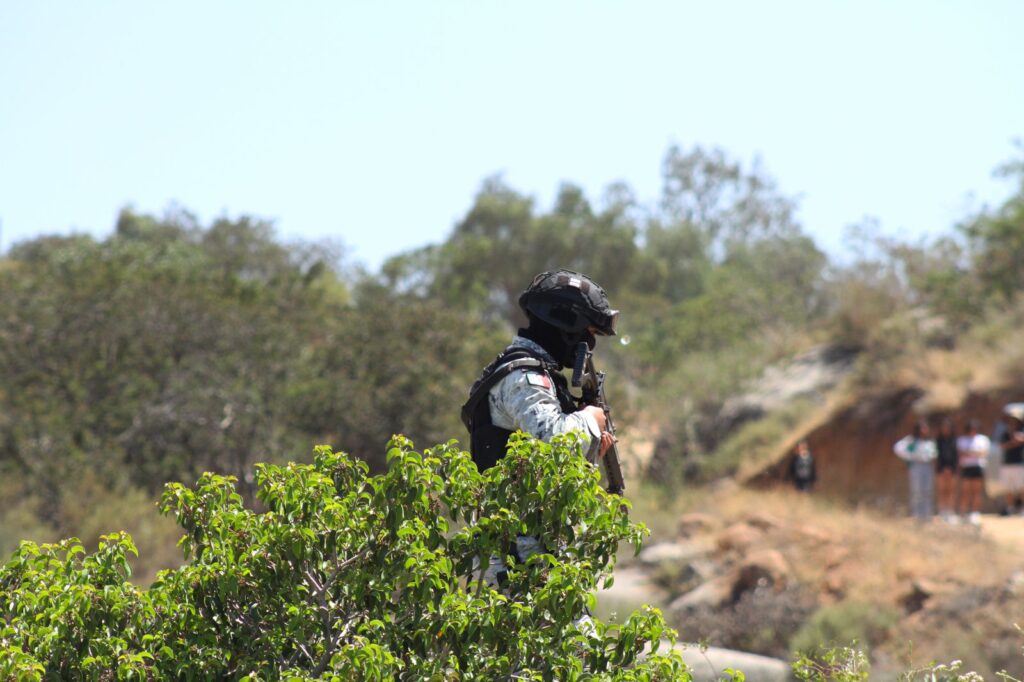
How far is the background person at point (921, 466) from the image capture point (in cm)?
1788

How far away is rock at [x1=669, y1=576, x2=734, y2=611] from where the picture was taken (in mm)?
16000

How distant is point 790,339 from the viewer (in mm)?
30688

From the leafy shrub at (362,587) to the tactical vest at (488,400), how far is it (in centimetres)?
57

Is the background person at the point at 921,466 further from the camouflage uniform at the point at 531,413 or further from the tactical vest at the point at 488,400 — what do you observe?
the camouflage uniform at the point at 531,413

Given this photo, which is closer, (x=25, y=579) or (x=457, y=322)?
(x=25, y=579)

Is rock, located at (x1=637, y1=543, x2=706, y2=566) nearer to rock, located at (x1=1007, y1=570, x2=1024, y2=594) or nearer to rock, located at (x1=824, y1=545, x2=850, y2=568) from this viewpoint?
rock, located at (x1=824, y1=545, x2=850, y2=568)

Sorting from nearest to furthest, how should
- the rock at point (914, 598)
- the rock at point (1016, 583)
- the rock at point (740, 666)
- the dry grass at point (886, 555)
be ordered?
the rock at point (740, 666), the rock at point (1016, 583), the rock at point (914, 598), the dry grass at point (886, 555)

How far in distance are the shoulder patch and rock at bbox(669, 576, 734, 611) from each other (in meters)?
12.3

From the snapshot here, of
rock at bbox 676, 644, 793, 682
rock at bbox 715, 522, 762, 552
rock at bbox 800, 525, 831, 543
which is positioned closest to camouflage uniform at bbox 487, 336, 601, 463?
rock at bbox 676, 644, 793, 682

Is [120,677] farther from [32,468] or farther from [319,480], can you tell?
[32,468]

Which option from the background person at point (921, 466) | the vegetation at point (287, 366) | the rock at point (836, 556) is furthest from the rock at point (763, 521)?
the vegetation at point (287, 366)

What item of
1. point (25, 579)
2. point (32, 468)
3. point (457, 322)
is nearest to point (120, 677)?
point (25, 579)

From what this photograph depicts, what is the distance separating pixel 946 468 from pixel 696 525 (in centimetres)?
374

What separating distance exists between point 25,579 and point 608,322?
1.96 metres
